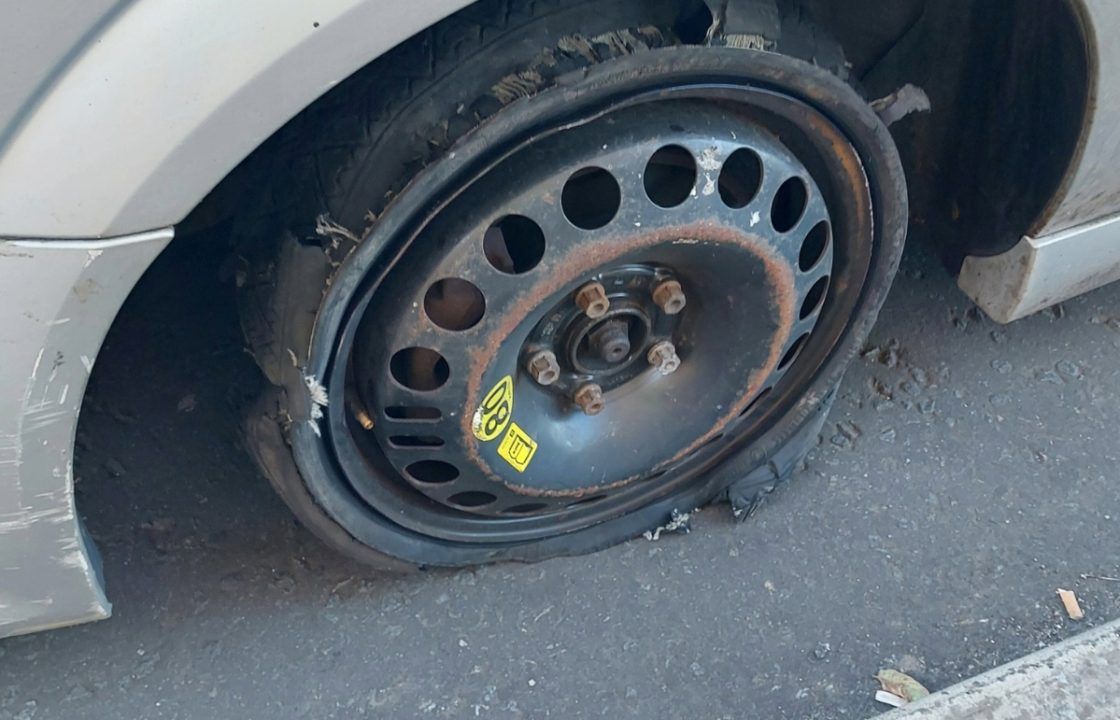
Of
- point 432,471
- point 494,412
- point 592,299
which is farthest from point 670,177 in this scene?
point 432,471

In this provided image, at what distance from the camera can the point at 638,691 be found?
173 cm

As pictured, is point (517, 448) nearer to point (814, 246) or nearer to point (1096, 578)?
point (814, 246)

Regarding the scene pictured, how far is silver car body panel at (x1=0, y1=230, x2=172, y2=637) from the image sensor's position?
1.05 metres

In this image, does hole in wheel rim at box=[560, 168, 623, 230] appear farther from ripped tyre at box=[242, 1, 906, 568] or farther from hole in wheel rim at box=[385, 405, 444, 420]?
hole in wheel rim at box=[385, 405, 444, 420]

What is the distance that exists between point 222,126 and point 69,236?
20 centimetres

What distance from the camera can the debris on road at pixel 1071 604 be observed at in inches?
72.8

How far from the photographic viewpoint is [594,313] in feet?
5.06

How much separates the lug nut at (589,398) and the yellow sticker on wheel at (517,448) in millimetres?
106

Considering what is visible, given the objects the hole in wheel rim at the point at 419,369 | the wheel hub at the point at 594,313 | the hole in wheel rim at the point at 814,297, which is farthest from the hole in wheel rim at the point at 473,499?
the hole in wheel rim at the point at 814,297

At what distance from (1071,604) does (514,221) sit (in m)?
1.30

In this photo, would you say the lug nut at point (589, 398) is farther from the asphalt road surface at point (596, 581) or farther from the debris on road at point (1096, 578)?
the debris on road at point (1096, 578)

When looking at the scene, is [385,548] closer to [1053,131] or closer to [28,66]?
[28,66]

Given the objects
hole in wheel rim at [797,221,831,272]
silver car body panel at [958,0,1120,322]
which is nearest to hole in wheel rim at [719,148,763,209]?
hole in wheel rim at [797,221,831,272]

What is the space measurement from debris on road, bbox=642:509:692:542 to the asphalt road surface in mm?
21
